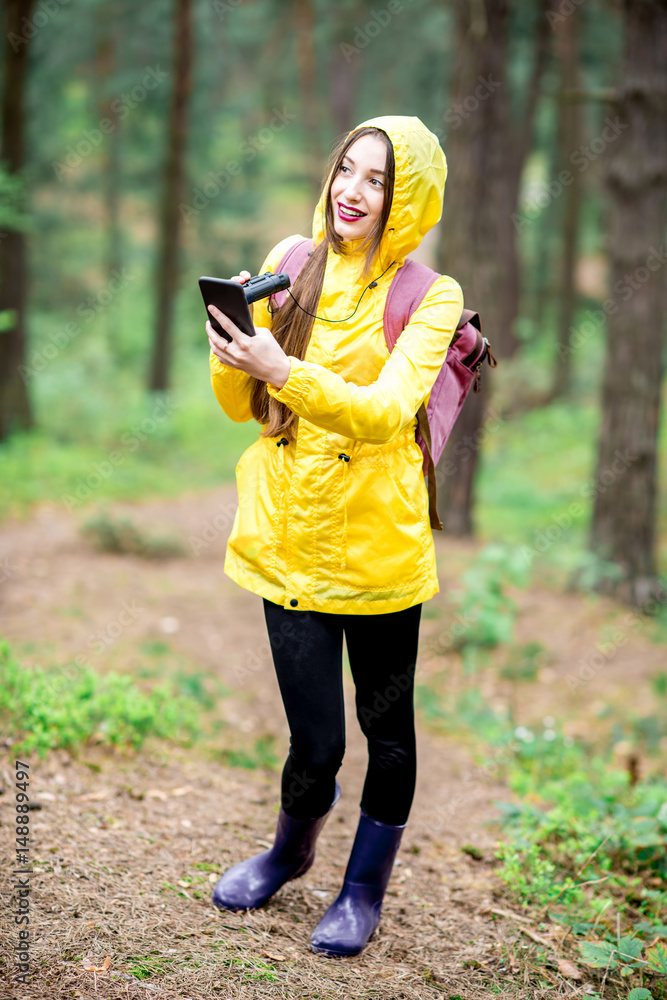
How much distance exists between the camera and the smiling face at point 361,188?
224 cm

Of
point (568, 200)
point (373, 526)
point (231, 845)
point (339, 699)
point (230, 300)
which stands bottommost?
point (231, 845)

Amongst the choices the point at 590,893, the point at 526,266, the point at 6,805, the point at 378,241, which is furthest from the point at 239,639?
the point at 526,266

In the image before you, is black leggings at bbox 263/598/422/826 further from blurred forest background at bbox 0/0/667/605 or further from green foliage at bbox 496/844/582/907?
blurred forest background at bbox 0/0/667/605

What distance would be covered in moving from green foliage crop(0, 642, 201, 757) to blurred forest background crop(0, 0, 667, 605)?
11.4ft

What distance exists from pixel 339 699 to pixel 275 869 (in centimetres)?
74

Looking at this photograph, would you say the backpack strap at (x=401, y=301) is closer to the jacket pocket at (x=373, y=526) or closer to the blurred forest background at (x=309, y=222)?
the jacket pocket at (x=373, y=526)

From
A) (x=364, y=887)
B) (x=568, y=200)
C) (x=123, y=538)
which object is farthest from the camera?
(x=568, y=200)

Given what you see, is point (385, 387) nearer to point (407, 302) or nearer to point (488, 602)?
point (407, 302)

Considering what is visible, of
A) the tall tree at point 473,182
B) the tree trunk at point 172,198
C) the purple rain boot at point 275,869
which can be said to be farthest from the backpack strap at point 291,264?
the tree trunk at point 172,198

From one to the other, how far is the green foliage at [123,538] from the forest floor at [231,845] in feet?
3.26

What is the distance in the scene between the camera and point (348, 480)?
2311mm

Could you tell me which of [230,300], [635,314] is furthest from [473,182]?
[230,300]

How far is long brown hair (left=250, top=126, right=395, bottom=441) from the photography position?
2.29 meters

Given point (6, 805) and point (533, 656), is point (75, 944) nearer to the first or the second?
point (6, 805)
